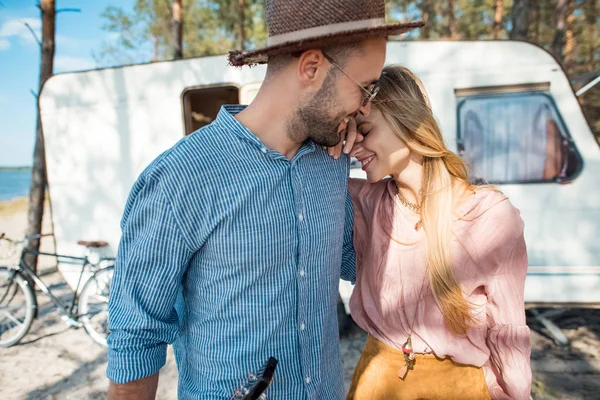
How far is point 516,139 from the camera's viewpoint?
13.5 feet

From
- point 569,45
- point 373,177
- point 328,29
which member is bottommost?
point 373,177

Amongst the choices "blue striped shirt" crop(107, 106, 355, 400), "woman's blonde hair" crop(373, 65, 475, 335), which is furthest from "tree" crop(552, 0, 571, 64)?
"blue striped shirt" crop(107, 106, 355, 400)

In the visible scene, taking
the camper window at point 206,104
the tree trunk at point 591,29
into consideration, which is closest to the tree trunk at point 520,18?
the camper window at point 206,104

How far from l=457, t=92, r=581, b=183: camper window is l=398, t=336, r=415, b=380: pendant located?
269 centimetres

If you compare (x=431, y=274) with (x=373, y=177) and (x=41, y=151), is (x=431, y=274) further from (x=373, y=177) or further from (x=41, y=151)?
(x=41, y=151)

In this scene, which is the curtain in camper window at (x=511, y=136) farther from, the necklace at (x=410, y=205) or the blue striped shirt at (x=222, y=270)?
the blue striped shirt at (x=222, y=270)

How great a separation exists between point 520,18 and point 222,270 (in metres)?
9.05

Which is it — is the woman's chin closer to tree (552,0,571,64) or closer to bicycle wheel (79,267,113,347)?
bicycle wheel (79,267,113,347)

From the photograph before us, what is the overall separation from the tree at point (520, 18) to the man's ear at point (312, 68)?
8.31 m

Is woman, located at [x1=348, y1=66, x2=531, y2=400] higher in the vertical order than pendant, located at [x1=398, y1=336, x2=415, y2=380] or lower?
higher

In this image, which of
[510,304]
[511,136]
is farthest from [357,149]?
[511,136]

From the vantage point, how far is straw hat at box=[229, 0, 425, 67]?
1308 mm

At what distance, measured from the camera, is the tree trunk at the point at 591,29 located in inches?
586

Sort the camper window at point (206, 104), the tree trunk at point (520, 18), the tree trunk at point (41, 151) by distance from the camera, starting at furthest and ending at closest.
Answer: the tree trunk at point (520, 18) < the camper window at point (206, 104) < the tree trunk at point (41, 151)
